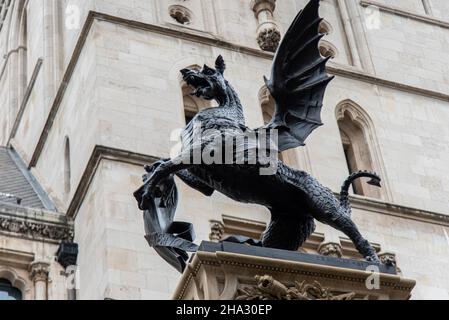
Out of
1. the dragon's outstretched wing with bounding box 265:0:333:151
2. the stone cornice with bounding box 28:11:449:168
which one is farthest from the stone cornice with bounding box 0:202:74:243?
the dragon's outstretched wing with bounding box 265:0:333:151

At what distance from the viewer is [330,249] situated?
2352 centimetres

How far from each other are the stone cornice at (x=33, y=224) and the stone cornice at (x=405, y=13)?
917 centimetres

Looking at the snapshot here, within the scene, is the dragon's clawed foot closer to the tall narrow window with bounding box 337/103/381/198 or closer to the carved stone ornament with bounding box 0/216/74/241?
the carved stone ornament with bounding box 0/216/74/241

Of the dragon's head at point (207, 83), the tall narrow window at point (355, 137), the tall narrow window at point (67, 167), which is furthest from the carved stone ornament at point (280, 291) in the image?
the tall narrow window at point (355, 137)

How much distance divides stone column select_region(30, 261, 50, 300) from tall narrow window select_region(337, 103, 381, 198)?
6193mm

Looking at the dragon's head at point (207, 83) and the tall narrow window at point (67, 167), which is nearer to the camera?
the dragon's head at point (207, 83)

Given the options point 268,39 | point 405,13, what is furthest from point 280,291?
point 405,13

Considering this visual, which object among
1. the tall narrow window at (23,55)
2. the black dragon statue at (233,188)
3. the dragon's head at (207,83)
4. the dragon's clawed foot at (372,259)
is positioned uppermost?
the tall narrow window at (23,55)

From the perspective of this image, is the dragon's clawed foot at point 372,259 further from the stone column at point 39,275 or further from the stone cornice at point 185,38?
the stone cornice at point 185,38

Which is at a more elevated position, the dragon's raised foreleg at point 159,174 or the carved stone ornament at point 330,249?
the carved stone ornament at point 330,249

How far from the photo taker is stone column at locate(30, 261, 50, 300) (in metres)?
23.2

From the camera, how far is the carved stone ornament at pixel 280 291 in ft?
39.6

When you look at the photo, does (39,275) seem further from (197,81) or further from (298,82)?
(197,81)
